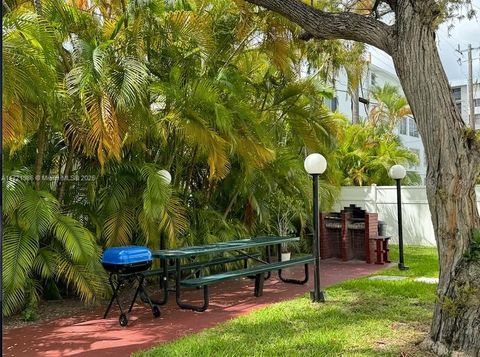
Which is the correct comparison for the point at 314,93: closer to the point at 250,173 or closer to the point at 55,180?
the point at 250,173

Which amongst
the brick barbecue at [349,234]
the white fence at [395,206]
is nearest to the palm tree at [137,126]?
the brick barbecue at [349,234]

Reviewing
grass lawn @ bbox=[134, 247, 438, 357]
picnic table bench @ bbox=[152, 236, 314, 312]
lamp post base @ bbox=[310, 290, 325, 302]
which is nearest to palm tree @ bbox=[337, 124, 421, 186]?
picnic table bench @ bbox=[152, 236, 314, 312]

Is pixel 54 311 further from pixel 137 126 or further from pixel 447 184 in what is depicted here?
pixel 447 184

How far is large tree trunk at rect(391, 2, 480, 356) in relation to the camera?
15.7 ft

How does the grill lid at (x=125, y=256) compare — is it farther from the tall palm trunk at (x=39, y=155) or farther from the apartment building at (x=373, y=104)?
the apartment building at (x=373, y=104)

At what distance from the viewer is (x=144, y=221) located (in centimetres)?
805

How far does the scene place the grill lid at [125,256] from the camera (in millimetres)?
6434

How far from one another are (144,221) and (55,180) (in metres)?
1.50

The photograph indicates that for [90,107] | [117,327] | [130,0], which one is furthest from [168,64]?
[117,327]

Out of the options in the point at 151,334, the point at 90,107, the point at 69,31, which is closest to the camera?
the point at 151,334

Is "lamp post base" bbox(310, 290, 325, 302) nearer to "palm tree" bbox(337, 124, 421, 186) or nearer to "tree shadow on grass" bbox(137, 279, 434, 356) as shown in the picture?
"tree shadow on grass" bbox(137, 279, 434, 356)

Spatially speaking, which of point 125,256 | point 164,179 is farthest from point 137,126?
point 125,256

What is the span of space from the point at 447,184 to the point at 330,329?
2.12 meters

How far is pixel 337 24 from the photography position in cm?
557
